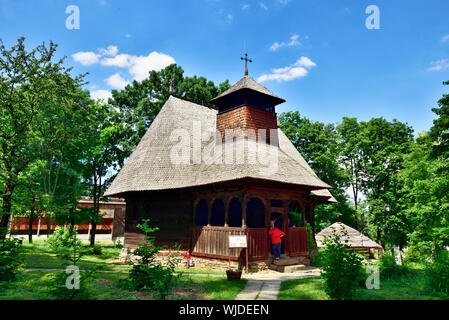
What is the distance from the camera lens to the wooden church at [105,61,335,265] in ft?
44.8

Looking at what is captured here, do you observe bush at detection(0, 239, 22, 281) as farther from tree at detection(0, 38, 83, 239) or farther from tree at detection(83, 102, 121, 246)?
tree at detection(83, 102, 121, 246)

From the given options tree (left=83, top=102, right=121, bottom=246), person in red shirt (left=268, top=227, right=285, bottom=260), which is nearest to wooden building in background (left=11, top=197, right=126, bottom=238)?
tree (left=83, top=102, right=121, bottom=246)

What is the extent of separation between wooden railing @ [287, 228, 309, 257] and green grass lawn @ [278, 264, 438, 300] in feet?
16.6

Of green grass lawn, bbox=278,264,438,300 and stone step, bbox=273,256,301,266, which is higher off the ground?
green grass lawn, bbox=278,264,438,300

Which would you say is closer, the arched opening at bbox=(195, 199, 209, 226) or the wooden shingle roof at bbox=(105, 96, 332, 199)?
the wooden shingle roof at bbox=(105, 96, 332, 199)

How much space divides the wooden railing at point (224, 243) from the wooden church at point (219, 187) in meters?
0.04

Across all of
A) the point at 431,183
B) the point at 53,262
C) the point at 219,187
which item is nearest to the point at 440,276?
the point at 219,187

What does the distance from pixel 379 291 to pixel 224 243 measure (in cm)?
726

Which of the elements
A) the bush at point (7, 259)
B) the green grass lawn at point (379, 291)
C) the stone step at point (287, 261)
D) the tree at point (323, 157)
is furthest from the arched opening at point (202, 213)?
the tree at point (323, 157)

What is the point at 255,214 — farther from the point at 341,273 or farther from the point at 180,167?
the point at 341,273

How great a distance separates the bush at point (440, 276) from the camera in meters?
7.14

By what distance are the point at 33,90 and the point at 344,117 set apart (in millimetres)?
35941

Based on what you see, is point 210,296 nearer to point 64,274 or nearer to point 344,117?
point 64,274

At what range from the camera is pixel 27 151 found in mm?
17469
